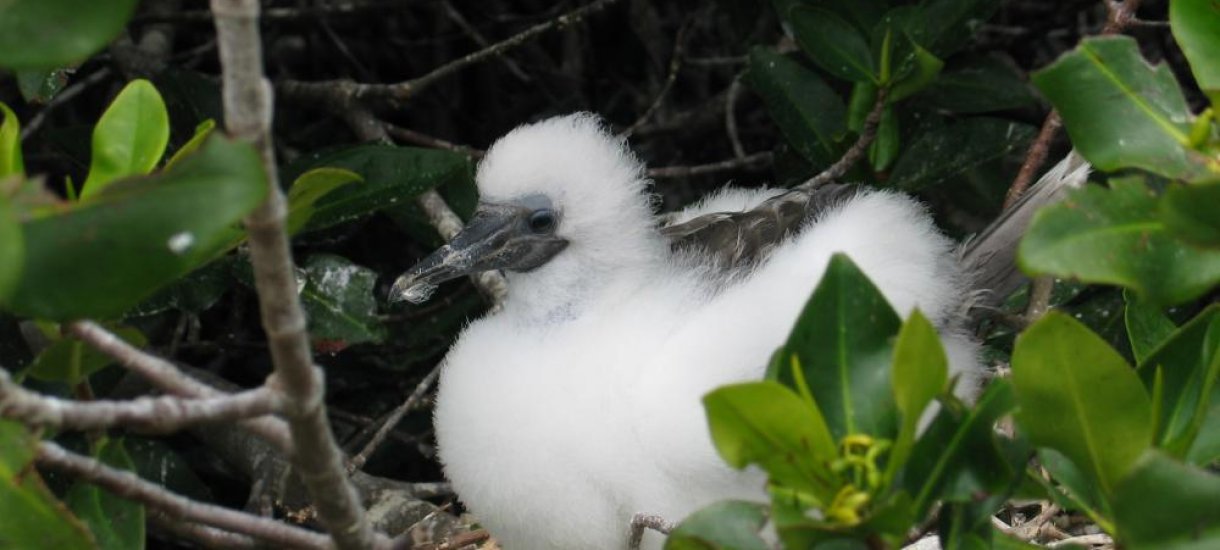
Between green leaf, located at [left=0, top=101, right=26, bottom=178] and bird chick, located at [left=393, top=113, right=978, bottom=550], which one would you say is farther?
bird chick, located at [left=393, top=113, right=978, bottom=550]

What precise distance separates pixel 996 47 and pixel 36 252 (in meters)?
2.23

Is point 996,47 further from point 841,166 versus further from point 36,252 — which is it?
point 36,252

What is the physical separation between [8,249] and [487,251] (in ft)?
3.69

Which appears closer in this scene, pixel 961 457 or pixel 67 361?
pixel 961 457

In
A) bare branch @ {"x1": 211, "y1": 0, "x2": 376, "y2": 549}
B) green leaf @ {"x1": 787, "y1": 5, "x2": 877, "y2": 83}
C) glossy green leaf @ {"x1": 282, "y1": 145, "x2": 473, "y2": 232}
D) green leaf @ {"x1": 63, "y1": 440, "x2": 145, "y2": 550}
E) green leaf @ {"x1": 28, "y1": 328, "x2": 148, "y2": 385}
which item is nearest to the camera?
bare branch @ {"x1": 211, "y1": 0, "x2": 376, "y2": 549}

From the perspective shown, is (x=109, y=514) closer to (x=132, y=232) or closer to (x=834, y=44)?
(x=132, y=232)

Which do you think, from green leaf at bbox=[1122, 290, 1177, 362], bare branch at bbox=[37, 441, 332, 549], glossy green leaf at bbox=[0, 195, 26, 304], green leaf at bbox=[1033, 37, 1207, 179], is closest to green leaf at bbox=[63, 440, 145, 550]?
bare branch at bbox=[37, 441, 332, 549]

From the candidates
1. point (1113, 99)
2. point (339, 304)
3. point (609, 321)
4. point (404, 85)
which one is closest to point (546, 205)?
point (609, 321)

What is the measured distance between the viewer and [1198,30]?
1.50m

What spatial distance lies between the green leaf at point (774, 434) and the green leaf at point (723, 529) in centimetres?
4

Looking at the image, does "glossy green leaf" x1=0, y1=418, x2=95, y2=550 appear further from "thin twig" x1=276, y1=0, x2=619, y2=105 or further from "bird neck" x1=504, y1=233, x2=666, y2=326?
"thin twig" x1=276, y1=0, x2=619, y2=105

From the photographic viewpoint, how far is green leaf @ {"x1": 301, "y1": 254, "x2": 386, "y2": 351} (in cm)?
225

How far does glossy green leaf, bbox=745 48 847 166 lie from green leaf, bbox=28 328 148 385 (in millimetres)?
1345

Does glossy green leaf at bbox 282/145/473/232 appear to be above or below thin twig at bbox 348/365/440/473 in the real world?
above
